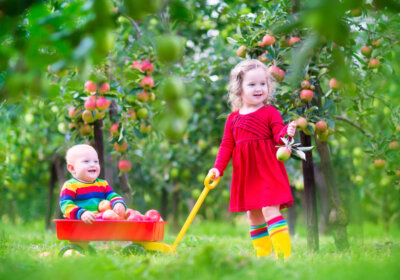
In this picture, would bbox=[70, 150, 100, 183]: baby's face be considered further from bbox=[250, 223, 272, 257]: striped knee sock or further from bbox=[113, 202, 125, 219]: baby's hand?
bbox=[250, 223, 272, 257]: striped knee sock

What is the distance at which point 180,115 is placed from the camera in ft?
4.09

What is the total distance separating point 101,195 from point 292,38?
1669 millimetres

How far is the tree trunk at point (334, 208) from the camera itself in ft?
11.2

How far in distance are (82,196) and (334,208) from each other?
1.78 meters

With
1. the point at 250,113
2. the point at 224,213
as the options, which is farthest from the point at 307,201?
the point at 224,213

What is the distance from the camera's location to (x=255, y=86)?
3121mm

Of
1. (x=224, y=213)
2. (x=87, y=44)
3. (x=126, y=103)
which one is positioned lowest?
(x=224, y=213)

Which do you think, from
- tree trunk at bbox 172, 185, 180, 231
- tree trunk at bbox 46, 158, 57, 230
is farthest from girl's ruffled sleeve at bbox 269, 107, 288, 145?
tree trunk at bbox 46, 158, 57, 230

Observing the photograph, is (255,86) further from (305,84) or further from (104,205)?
(104,205)

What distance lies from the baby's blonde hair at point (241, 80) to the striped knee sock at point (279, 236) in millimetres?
840

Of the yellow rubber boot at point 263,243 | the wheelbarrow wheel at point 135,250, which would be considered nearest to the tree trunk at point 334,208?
the yellow rubber boot at point 263,243

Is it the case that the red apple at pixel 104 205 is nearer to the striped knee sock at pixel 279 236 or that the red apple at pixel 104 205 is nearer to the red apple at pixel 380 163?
the striped knee sock at pixel 279 236

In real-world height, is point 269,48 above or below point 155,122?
above

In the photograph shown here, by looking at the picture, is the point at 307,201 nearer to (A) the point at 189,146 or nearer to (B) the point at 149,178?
(A) the point at 189,146
